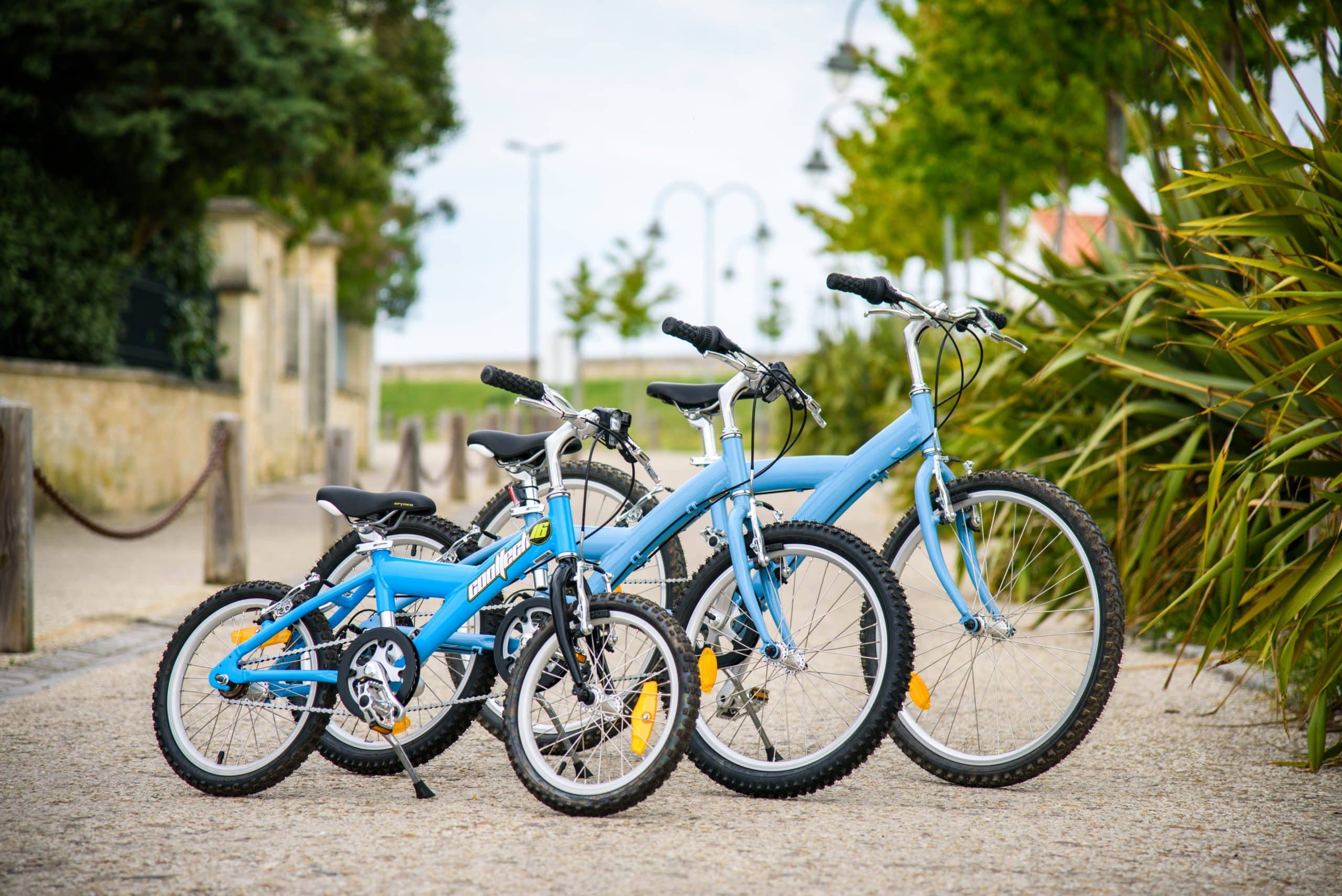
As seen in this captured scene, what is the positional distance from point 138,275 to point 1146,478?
11.2m

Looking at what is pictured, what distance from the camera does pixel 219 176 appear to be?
13141 millimetres

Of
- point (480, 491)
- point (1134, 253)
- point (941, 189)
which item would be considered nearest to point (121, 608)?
point (1134, 253)

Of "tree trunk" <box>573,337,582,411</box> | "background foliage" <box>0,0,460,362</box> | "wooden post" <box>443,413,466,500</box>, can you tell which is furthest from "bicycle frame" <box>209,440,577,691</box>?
"tree trunk" <box>573,337,582,411</box>

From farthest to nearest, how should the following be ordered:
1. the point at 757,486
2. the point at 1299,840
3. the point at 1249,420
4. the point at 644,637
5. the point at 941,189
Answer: the point at 941,189 < the point at 1249,420 < the point at 757,486 < the point at 644,637 < the point at 1299,840

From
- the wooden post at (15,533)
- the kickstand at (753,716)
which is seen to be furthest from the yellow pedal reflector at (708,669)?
the wooden post at (15,533)

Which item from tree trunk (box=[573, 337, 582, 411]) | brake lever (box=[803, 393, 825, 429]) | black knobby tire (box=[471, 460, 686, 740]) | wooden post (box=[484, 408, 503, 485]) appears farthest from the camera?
tree trunk (box=[573, 337, 582, 411])

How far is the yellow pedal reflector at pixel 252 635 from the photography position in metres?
3.64

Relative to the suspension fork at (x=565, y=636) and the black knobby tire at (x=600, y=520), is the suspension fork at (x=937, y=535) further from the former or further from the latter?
the suspension fork at (x=565, y=636)

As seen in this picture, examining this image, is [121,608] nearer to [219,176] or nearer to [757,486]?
[757,486]

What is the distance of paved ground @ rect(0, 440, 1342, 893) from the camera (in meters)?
2.83

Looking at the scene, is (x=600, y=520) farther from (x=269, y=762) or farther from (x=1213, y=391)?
(x=1213, y=391)

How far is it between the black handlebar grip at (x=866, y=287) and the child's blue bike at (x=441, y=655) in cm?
73

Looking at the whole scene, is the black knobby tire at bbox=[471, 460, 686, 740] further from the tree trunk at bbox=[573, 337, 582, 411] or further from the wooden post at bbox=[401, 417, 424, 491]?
the tree trunk at bbox=[573, 337, 582, 411]

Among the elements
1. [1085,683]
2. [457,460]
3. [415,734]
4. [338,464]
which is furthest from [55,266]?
[1085,683]
